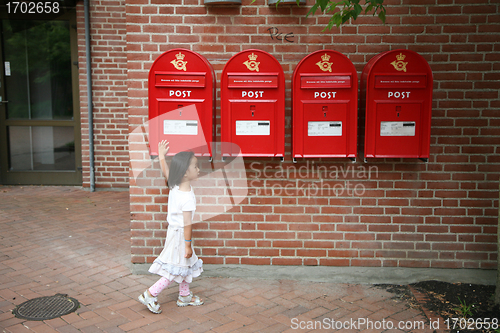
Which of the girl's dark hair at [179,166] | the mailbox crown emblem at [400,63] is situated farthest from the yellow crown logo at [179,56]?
the mailbox crown emblem at [400,63]

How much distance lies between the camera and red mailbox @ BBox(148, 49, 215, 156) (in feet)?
12.0

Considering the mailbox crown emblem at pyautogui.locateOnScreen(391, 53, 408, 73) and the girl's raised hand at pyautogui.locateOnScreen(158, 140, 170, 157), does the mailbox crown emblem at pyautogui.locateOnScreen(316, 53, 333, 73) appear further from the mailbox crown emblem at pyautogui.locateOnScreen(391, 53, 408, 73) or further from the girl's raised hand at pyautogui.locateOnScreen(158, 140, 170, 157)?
the girl's raised hand at pyautogui.locateOnScreen(158, 140, 170, 157)

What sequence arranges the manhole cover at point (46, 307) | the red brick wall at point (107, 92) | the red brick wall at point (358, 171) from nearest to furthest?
the manhole cover at point (46, 307)
the red brick wall at point (358, 171)
the red brick wall at point (107, 92)

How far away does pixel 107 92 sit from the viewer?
7.70 m

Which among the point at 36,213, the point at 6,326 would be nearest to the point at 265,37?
the point at 6,326

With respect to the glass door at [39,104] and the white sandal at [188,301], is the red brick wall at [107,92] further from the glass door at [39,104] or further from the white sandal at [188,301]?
the white sandal at [188,301]

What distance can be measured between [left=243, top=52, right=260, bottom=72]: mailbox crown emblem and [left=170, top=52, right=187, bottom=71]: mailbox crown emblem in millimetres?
524

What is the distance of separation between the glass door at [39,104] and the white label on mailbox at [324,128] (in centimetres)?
579

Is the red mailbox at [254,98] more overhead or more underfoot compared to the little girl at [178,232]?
more overhead

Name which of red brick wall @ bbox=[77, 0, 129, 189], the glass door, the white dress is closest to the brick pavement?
the white dress

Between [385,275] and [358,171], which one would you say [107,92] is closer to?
[358,171]

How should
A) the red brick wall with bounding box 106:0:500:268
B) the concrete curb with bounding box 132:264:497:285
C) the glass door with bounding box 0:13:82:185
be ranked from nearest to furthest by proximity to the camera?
the red brick wall with bounding box 106:0:500:268 < the concrete curb with bounding box 132:264:497:285 < the glass door with bounding box 0:13:82:185

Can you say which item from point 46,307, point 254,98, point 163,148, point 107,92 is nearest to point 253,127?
point 254,98

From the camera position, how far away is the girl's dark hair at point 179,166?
342cm
